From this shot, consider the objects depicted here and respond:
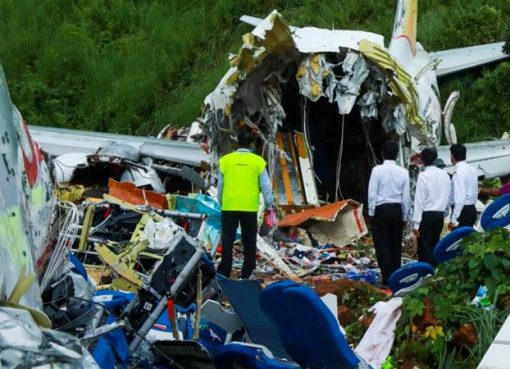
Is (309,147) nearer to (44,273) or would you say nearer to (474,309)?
(474,309)

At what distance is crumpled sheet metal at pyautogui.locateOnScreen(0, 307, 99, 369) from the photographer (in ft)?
14.0

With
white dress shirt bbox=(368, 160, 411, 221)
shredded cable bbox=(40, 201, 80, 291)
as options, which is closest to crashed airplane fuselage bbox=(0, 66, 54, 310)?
shredded cable bbox=(40, 201, 80, 291)

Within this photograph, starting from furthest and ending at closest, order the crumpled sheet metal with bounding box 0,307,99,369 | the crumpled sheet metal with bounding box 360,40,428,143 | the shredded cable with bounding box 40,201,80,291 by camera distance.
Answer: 1. the crumpled sheet metal with bounding box 360,40,428,143
2. the shredded cable with bounding box 40,201,80,291
3. the crumpled sheet metal with bounding box 0,307,99,369

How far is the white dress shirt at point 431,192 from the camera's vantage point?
11.3 m

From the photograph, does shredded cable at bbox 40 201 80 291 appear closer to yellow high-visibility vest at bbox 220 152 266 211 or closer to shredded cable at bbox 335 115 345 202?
yellow high-visibility vest at bbox 220 152 266 211

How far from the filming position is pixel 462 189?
11516 millimetres

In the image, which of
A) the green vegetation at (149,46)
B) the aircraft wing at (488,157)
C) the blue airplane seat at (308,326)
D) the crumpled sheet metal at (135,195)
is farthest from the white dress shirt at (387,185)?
the green vegetation at (149,46)

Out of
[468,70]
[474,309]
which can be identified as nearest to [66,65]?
[468,70]

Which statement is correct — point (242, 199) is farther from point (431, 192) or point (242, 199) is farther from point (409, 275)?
point (409, 275)

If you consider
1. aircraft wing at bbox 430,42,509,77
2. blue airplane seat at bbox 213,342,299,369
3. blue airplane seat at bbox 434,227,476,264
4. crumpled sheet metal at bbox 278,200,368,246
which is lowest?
crumpled sheet metal at bbox 278,200,368,246

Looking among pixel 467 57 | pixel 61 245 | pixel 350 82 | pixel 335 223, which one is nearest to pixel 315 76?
pixel 350 82

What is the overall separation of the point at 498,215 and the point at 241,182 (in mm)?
3210

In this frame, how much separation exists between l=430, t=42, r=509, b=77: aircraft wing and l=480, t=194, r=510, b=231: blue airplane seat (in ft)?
37.0

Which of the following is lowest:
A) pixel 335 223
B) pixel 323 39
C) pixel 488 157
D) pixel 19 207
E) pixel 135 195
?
pixel 335 223
